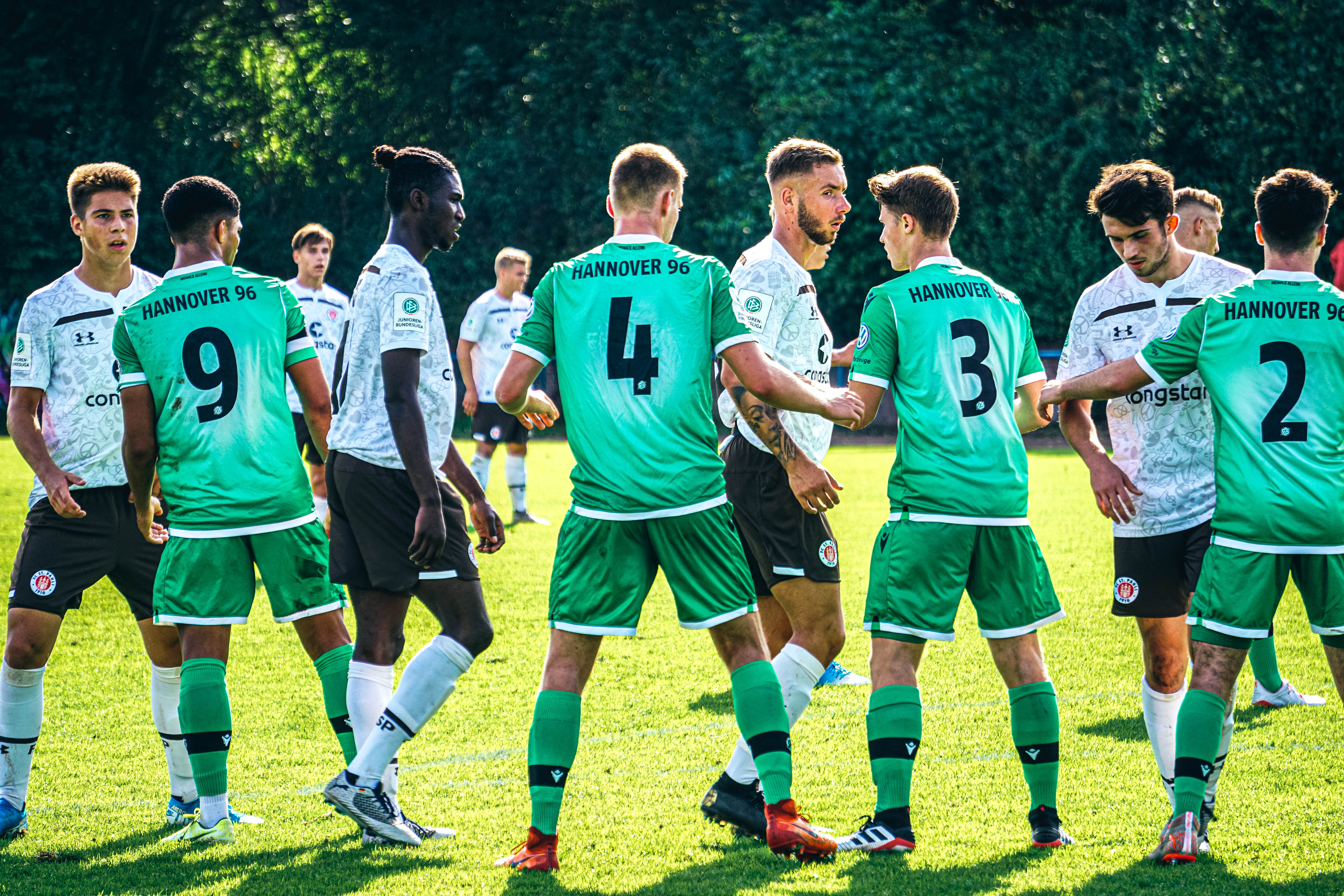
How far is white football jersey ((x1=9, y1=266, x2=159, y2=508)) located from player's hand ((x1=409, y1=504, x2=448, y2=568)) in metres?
1.47

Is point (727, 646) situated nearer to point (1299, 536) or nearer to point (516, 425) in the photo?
point (1299, 536)

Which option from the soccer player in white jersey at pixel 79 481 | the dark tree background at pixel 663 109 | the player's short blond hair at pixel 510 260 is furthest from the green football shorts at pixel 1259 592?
the dark tree background at pixel 663 109

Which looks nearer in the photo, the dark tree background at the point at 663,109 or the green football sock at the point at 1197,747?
the green football sock at the point at 1197,747

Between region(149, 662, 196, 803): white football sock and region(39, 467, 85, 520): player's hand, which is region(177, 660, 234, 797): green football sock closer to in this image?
region(149, 662, 196, 803): white football sock

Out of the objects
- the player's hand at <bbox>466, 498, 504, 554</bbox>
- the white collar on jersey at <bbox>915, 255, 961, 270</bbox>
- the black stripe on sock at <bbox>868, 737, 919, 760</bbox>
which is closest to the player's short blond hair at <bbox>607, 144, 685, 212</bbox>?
the white collar on jersey at <bbox>915, 255, 961, 270</bbox>

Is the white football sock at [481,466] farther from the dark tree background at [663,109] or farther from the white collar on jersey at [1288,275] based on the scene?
the dark tree background at [663,109]

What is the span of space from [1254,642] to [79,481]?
5259 millimetres

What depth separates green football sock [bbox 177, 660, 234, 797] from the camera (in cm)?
469

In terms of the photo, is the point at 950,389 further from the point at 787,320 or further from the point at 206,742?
the point at 206,742

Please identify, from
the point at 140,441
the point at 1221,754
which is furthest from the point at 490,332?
the point at 1221,754

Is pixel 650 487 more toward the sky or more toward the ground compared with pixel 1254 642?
more toward the sky

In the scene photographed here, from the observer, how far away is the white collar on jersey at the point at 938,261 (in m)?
4.81

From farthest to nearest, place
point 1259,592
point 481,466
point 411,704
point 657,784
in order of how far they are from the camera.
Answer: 1. point 481,466
2. point 657,784
3. point 411,704
4. point 1259,592

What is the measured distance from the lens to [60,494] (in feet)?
16.6
